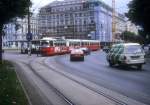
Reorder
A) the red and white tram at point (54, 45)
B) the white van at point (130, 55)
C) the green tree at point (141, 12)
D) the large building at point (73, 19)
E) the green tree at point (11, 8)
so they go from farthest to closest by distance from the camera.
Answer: the large building at point (73, 19) < the red and white tram at point (54, 45) < the green tree at point (141, 12) < the white van at point (130, 55) < the green tree at point (11, 8)

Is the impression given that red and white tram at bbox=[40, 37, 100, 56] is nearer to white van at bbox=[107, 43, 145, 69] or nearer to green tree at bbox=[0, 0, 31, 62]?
green tree at bbox=[0, 0, 31, 62]

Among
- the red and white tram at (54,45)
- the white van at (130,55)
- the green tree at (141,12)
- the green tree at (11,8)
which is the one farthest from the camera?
the red and white tram at (54,45)

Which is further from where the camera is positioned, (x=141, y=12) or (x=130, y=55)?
(x=141, y=12)

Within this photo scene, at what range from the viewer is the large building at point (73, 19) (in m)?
130

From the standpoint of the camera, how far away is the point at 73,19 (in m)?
131

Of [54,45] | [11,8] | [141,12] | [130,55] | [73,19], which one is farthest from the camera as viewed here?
[73,19]

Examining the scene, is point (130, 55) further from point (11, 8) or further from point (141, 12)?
point (141, 12)

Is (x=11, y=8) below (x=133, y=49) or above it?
above

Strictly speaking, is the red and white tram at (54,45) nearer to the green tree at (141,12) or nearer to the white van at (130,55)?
the green tree at (141,12)

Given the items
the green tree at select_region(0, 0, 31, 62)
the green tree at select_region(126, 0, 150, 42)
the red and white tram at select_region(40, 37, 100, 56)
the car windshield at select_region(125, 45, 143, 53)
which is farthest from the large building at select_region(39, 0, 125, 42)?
the car windshield at select_region(125, 45, 143, 53)

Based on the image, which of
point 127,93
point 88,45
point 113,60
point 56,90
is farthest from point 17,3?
point 88,45

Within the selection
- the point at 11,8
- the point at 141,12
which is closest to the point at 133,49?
the point at 11,8

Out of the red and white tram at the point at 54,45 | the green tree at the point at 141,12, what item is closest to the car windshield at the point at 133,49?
the green tree at the point at 141,12

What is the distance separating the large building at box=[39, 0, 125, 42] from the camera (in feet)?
428
